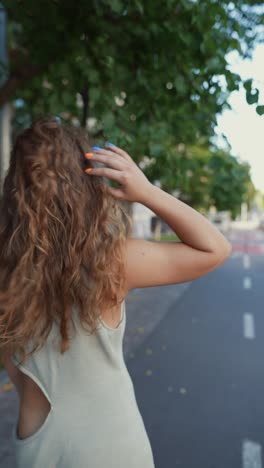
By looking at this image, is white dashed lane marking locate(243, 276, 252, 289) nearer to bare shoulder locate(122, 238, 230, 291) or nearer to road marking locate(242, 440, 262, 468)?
road marking locate(242, 440, 262, 468)

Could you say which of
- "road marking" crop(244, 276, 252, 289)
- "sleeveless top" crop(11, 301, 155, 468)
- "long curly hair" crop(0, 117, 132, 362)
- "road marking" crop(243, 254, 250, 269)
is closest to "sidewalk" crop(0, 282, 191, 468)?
"road marking" crop(244, 276, 252, 289)

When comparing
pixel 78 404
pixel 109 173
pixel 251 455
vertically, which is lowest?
pixel 251 455

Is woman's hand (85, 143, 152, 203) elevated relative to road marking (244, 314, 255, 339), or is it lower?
elevated

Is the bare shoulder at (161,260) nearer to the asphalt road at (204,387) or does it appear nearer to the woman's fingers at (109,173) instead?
the woman's fingers at (109,173)

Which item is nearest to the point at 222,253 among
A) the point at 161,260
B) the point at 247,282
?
the point at 161,260

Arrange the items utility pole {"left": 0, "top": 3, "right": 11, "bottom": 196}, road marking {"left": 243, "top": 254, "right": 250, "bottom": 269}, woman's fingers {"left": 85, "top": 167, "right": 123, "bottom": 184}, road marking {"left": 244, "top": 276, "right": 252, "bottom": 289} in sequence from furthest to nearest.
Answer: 1. road marking {"left": 243, "top": 254, "right": 250, "bottom": 269}
2. road marking {"left": 244, "top": 276, "right": 252, "bottom": 289}
3. utility pole {"left": 0, "top": 3, "right": 11, "bottom": 196}
4. woman's fingers {"left": 85, "top": 167, "right": 123, "bottom": 184}

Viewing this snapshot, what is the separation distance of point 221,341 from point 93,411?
4.84 m

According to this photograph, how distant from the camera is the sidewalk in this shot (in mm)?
3015

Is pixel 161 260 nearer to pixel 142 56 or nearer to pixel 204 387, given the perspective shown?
pixel 142 56

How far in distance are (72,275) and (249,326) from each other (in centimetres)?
603

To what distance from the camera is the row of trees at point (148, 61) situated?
8.08ft

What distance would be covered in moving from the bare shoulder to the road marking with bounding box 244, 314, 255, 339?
5233mm

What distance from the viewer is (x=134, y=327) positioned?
20.1ft

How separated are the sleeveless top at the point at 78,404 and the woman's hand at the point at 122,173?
339 mm
